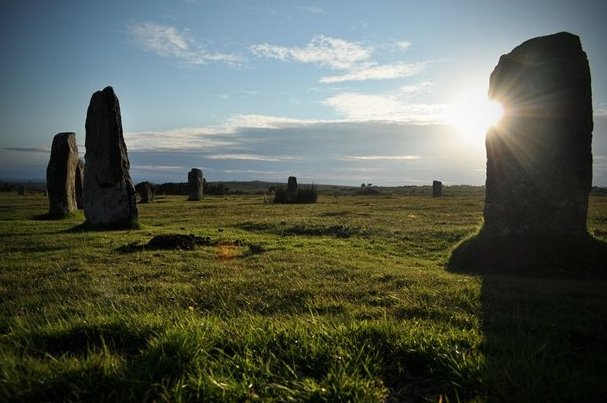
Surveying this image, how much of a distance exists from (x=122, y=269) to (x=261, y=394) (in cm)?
768

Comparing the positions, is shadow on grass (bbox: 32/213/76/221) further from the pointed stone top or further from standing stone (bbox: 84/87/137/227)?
the pointed stone top

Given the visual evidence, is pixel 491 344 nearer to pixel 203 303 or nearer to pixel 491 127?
pixel 203 303

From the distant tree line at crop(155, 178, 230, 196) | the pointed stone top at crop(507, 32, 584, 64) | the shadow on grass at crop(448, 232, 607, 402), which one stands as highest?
the pointed stone top at crop(507, 32, 584, 64)

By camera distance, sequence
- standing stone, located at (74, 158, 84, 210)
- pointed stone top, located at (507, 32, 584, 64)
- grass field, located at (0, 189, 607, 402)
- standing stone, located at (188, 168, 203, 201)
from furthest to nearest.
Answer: standing stone, located at (188, 168, 203, 201)
standing stone, located at (74, 158, 84, 210)
pointed stone top, located at (507, 32, 584, 64)
grass field, located at (0, 189, 607, 402)

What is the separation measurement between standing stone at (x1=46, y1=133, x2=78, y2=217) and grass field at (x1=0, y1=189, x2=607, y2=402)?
51.1 feet

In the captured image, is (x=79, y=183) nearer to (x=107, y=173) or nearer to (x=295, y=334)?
(x=107, y=173)

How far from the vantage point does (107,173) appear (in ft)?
63.2

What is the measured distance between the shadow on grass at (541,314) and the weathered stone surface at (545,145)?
24.7 inches

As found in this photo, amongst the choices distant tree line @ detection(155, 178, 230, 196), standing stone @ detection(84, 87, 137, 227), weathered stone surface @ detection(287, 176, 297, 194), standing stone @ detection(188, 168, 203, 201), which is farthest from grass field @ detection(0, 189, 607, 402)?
distant tree line @ detection(155, 178, 230, 196)

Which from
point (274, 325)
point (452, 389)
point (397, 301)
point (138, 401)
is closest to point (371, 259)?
point (397, 301)

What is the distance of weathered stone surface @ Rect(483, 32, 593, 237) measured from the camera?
11.8 meters

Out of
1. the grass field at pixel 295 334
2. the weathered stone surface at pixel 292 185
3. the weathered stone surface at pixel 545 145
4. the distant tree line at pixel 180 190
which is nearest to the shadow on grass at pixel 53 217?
the grass field at pixel 295 334

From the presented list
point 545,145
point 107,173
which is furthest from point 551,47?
point 107,173

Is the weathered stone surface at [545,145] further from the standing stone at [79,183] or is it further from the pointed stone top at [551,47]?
the standing stone at [79,183]
